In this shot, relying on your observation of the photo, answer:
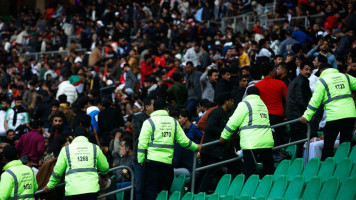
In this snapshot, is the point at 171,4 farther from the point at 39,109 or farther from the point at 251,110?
the point at 251,110

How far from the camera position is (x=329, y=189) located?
8.17 metres

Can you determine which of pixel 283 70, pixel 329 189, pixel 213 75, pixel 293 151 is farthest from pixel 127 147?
pixel 329 189

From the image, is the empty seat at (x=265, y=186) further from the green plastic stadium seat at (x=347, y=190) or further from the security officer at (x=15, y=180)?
the security officer at (x=15, y=180)

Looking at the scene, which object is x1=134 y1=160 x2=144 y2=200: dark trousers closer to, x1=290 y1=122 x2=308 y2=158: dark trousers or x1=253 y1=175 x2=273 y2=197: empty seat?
x1=253 y1=175 x2=273 y2=197: empty seat

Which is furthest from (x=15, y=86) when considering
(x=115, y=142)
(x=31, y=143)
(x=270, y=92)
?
(x=270, y=92)

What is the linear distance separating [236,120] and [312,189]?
5.62ft

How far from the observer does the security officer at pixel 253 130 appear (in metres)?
9.50

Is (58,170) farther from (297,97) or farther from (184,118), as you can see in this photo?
(297,97)

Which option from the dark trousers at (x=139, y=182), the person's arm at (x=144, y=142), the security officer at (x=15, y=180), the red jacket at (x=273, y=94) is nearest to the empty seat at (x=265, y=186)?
the person's arm at (x=144, y=142)

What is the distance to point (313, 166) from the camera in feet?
31.1

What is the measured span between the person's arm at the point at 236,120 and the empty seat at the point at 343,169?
1.51 m

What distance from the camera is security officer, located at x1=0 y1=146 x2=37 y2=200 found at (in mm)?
8992

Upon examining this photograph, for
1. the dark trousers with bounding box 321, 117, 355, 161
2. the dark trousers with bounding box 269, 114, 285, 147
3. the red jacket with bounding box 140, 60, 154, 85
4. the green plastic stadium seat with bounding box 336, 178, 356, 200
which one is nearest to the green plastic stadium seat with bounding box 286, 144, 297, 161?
the dark trousers with bounding box 269, 114, 285, 147

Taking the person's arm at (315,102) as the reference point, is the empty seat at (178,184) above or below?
below
